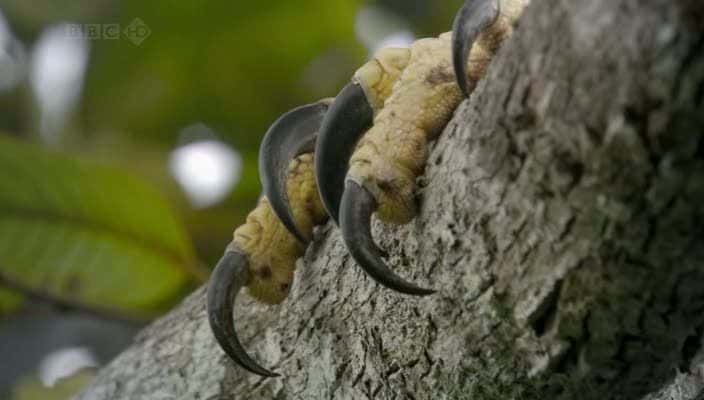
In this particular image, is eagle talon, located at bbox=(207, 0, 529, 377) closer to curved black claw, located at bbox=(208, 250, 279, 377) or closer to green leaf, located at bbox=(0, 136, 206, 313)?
curved black claw, located at bbox=(208, 250, 279, 377)

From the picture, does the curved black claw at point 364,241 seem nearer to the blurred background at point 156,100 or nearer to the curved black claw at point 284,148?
the curved black claw at point 284,148

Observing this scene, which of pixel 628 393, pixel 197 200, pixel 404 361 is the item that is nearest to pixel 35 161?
pixel 197 200

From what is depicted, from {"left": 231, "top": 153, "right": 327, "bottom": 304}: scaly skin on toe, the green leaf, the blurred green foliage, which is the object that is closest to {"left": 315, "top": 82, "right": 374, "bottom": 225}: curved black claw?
{"left": 231, "top": 153, "right": 327, "bottom": 304}: scaly skin on toe

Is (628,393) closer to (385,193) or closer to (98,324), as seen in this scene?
(385,193)

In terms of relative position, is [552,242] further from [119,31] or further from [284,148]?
[119,31]

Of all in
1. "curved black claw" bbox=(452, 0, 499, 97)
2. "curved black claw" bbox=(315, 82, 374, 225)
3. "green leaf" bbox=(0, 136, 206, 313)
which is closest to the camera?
"curved black claw" bbox=(452, 0, 499, 97)

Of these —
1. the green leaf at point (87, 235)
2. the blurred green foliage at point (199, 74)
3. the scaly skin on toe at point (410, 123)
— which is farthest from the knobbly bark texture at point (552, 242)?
the blurred green foliage at point (199, 74)

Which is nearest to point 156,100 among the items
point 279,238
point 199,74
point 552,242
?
point 199,74
